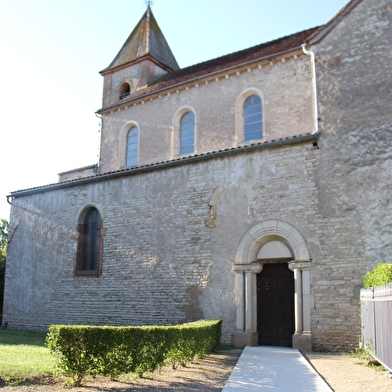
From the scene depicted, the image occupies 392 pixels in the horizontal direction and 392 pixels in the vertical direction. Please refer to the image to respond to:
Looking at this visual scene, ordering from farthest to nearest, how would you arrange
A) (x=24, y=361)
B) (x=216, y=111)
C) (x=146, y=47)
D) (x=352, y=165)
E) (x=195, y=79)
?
(x=146, y=47)
(x=195, y=79)
(x=216, y=111)
(x=352, y=165)
(x=24, y=361)

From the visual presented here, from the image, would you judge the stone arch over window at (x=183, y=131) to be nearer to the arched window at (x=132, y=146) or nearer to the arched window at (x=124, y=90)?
the arched window at (x=132, y=146)

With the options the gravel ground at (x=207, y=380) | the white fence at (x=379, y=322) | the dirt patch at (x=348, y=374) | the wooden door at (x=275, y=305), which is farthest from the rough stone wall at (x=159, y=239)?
the gravel ground at (x=207, y=380)

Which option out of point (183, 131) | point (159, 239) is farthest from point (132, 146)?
point (159, 239)

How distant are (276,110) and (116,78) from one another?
979cm

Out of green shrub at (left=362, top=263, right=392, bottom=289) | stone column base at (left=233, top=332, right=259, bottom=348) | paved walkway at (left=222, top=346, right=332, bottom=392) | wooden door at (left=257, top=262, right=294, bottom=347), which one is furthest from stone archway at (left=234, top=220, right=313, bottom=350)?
green shrub at (left=362, top=263, right=392, bottom=289)

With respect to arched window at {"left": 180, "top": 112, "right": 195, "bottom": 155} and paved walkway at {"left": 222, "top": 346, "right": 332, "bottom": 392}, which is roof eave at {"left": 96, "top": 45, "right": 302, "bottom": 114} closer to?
arched window at {"left": 180, "top": 112, "right": 195, "bottom": 155}

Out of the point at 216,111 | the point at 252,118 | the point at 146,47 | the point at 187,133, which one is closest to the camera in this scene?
the point at 252,118

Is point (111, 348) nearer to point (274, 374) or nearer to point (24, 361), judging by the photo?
point (24, 361)

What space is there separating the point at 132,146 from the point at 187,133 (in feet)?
10.0

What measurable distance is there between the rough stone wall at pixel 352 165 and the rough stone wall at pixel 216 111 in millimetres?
3698

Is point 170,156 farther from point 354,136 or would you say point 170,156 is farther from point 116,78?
point 354,136

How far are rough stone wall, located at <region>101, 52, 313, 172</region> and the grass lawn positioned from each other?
30.8 ft

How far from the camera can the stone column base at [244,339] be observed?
436 inches

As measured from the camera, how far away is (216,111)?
56.5 feet
